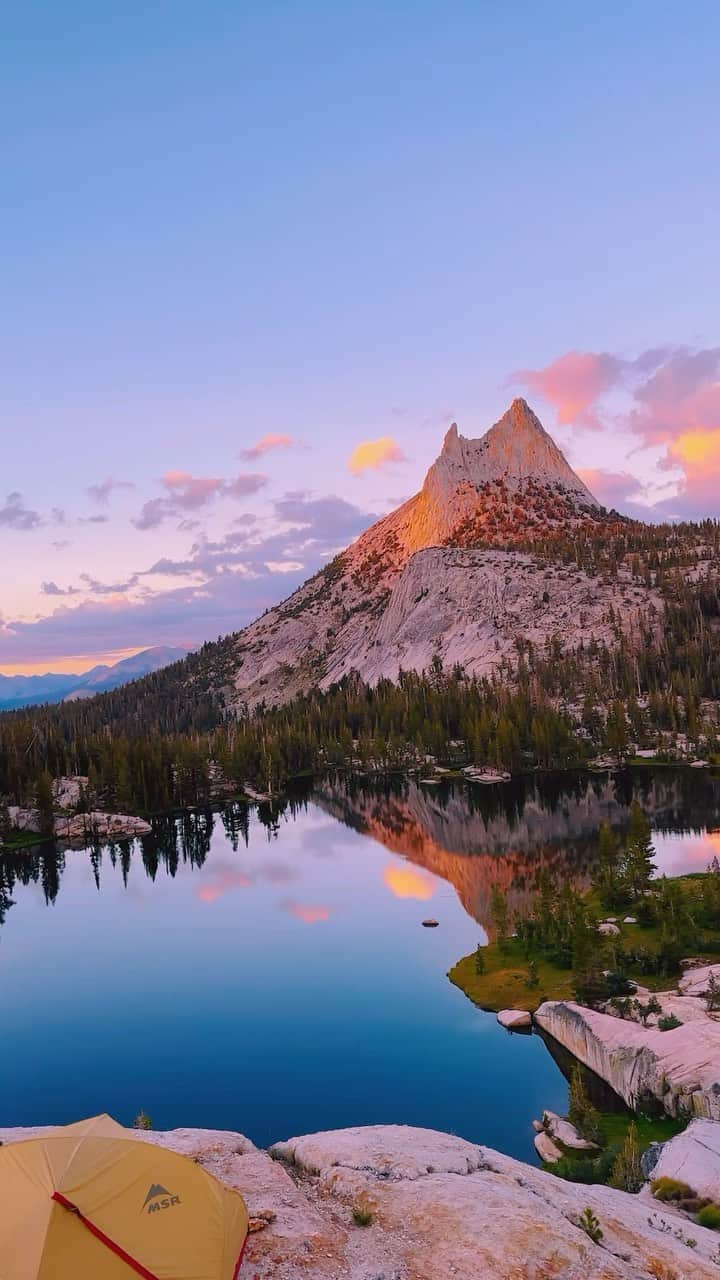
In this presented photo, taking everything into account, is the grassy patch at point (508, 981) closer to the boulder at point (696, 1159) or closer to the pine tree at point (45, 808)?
the boulder at point (696, 1159)

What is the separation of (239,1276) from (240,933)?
2289 inches

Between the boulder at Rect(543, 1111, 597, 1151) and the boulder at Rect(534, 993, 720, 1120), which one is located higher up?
the boulder at Rect(534, 993, 720, 1120)

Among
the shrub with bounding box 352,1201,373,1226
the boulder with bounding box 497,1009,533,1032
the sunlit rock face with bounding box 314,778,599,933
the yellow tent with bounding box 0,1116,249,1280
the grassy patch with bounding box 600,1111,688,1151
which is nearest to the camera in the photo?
the yellow tent with bounding box 0,1116,249,1280

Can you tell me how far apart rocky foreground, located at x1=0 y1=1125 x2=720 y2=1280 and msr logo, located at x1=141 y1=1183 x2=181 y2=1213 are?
2.15 m

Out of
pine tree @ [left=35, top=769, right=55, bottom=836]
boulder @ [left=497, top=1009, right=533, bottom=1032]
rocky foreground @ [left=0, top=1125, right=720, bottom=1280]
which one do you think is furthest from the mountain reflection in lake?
rocky foreground @ [left=0, top=1125, right=720, bottom=1280]

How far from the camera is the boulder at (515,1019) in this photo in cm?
4544

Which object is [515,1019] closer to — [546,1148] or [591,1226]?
[546,1148]

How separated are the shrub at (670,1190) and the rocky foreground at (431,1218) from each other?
0.38m

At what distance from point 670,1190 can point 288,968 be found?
4204 cm

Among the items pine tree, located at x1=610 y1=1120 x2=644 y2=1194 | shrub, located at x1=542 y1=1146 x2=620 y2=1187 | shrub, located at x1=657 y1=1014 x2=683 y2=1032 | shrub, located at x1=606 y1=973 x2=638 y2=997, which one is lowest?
shrub, located at x1=606 y1=973 x2=638 y2=997

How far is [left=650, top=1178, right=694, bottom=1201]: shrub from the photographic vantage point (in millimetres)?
22875

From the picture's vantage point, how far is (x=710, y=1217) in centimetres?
2112

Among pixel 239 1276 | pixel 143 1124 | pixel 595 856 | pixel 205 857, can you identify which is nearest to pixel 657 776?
pixel 595 856

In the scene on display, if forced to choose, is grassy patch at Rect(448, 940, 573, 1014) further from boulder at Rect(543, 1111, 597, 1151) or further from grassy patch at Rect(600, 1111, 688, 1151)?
grassy patch at Rect(600, 1111, 688, 1151)
